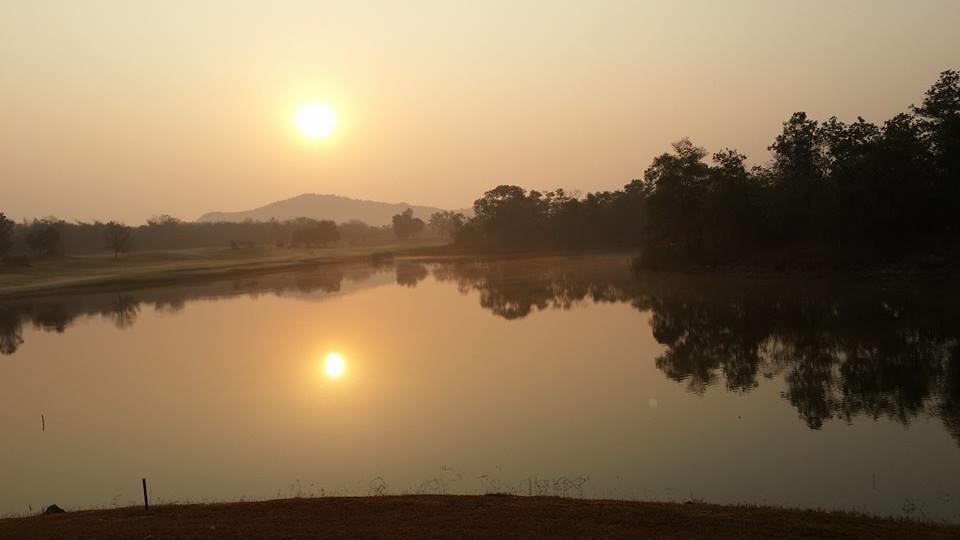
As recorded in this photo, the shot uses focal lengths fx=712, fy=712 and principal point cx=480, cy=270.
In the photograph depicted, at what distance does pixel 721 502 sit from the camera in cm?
1392

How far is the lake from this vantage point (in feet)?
51.8

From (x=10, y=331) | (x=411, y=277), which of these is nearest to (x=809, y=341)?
(x=10, y=331)

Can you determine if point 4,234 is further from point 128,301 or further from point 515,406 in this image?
point 515,406

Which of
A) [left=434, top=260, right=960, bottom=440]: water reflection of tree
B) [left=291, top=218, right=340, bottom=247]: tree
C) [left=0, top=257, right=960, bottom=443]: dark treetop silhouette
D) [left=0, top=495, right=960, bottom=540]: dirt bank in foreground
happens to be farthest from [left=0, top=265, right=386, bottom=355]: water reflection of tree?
[left=291, top=218, right=340, bottom=247]: tree

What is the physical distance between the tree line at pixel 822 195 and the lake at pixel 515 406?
12.6 metres

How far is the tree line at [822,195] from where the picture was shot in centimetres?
5497

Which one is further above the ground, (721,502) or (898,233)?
(898,233)

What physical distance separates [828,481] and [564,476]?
543 cm

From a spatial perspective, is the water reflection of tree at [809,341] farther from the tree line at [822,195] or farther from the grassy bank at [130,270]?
the grassy bank at [130,270]

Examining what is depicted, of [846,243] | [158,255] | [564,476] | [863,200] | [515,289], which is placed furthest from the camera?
[158,255]

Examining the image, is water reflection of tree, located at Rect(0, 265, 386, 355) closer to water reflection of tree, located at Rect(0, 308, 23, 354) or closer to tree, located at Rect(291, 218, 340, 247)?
water reflection of tree, located at Rect(0, 308, 23, 354)

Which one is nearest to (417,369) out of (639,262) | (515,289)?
(515,289)

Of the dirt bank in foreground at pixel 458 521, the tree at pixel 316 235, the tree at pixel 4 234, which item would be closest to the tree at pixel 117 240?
the tree at pixel 4 234

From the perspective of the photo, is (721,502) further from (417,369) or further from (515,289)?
(515,289)
